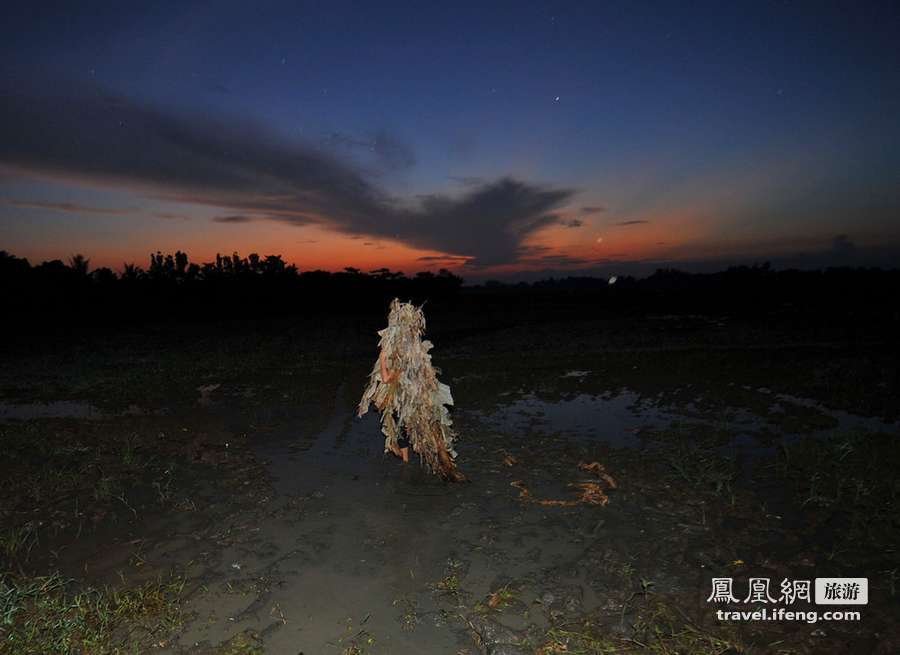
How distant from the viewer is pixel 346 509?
8.73 meters

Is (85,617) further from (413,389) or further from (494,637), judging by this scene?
(413,389)

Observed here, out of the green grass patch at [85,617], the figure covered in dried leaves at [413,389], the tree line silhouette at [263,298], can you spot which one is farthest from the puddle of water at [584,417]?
the tree line silhouette at [263,298]

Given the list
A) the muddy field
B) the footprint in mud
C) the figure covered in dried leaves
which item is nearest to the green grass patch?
the muddy field

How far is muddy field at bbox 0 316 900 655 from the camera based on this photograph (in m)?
5.66

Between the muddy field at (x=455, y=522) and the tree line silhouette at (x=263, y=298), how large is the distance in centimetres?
3040

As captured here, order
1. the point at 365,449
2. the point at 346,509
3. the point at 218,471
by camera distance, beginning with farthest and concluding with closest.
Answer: the point at 365,449 < the point at 218,471 < the point at 346,509

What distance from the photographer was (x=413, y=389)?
9.30m

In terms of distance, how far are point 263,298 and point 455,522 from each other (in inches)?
2535

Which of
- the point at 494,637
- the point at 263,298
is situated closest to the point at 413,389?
the point at 494,637

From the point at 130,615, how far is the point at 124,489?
170 inches

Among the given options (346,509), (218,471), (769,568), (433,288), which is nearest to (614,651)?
(769,568)

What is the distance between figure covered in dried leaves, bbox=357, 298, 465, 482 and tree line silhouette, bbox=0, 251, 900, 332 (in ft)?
117

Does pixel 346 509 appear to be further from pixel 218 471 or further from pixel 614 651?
pixel 614 651

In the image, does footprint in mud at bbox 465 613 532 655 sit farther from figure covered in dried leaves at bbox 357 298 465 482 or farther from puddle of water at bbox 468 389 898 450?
puddle of water at bbox 468 389 898 450
